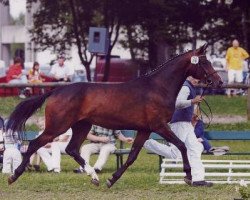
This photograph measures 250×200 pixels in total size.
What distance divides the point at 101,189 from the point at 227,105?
45.5 ft

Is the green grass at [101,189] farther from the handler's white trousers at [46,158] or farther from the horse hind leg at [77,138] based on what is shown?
the handler's white trousers at [46,158]

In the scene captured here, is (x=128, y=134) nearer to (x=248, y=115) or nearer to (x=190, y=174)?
(x=190, y=174)

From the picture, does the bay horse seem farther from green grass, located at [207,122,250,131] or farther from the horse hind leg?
green grass, located at [207,122,250,131]

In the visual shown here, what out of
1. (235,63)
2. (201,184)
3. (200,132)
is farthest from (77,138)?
(235,63)

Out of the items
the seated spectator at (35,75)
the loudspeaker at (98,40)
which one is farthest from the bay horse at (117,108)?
the seated spectator at (35,75)

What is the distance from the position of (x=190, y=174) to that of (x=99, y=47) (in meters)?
14.8

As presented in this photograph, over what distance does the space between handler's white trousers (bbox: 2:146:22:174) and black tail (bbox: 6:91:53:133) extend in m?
1.86

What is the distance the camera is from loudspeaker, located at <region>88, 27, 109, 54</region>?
29125 millimetres

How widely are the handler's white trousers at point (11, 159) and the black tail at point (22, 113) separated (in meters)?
1.86

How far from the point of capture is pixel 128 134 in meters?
19.3

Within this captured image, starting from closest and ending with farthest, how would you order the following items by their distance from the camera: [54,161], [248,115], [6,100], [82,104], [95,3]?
[82,104]
[54,161]
[248,115]
[6,100]
[95,3]

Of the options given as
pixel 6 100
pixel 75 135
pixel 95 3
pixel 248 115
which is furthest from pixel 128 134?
pixel 95 3

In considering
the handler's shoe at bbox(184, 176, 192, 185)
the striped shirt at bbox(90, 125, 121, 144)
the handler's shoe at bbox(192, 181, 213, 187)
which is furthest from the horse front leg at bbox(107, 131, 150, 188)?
the striped shirt at bbox(90, 125, 121, 144)

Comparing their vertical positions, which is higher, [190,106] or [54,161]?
[190,106]
